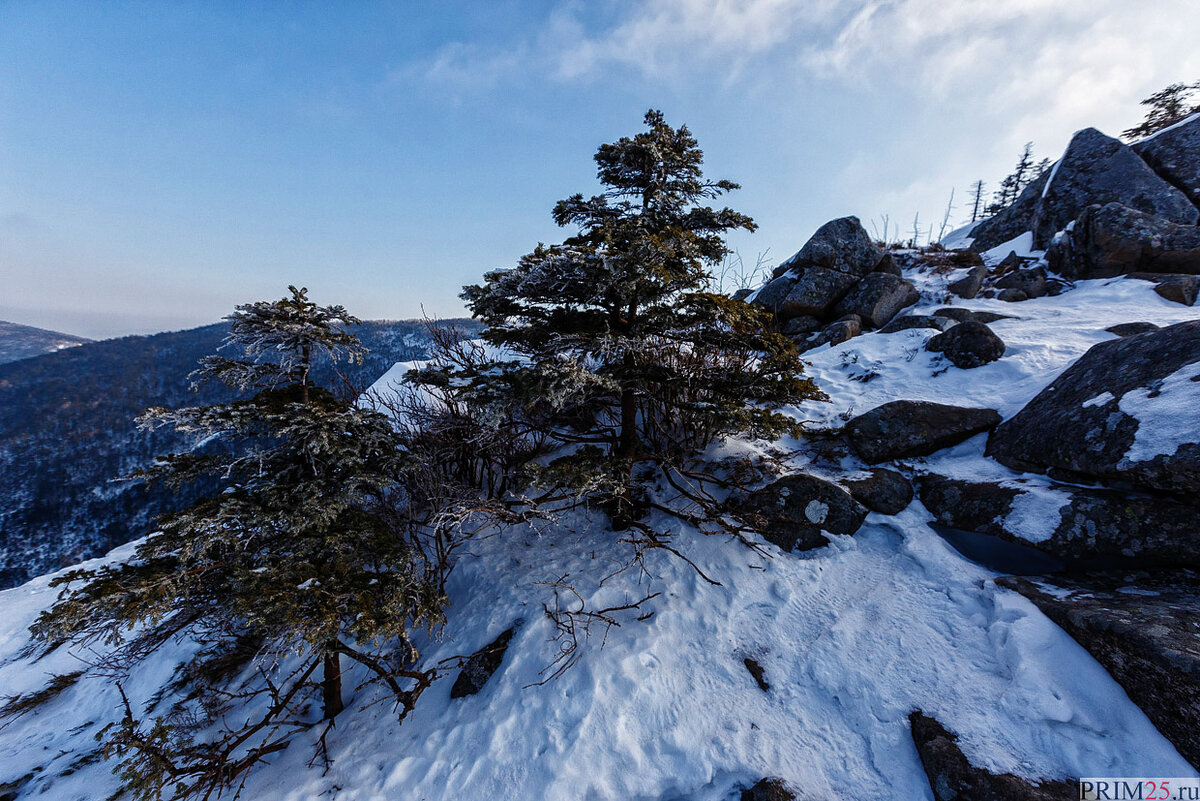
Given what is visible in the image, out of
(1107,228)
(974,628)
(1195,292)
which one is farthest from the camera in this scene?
(1107,228)

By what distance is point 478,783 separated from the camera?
12.2ft

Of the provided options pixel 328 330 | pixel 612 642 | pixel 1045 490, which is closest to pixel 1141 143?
pixel 1045 490

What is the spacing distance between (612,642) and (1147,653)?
4.46 m

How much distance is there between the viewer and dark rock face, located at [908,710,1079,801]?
294 cm

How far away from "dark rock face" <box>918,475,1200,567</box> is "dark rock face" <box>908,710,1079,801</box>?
7.68 feet

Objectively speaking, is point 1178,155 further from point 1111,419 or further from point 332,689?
point 332,689

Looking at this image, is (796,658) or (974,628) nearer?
(974,628)

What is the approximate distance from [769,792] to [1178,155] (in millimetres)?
22297

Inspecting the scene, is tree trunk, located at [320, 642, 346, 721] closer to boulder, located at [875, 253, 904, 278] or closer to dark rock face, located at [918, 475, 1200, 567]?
dark rock face, located at [918, 475, 1200, 567]

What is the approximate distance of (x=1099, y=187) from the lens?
41.2ft

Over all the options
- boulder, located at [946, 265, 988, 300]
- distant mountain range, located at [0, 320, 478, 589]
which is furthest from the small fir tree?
distant mountain range, located at [0, 320, 478, 589]

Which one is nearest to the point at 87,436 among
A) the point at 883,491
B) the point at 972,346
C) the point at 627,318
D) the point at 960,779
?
the point at 627,318

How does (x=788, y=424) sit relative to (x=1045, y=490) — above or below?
above

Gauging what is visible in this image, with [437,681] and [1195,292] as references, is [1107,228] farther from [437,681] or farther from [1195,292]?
[437,681]
